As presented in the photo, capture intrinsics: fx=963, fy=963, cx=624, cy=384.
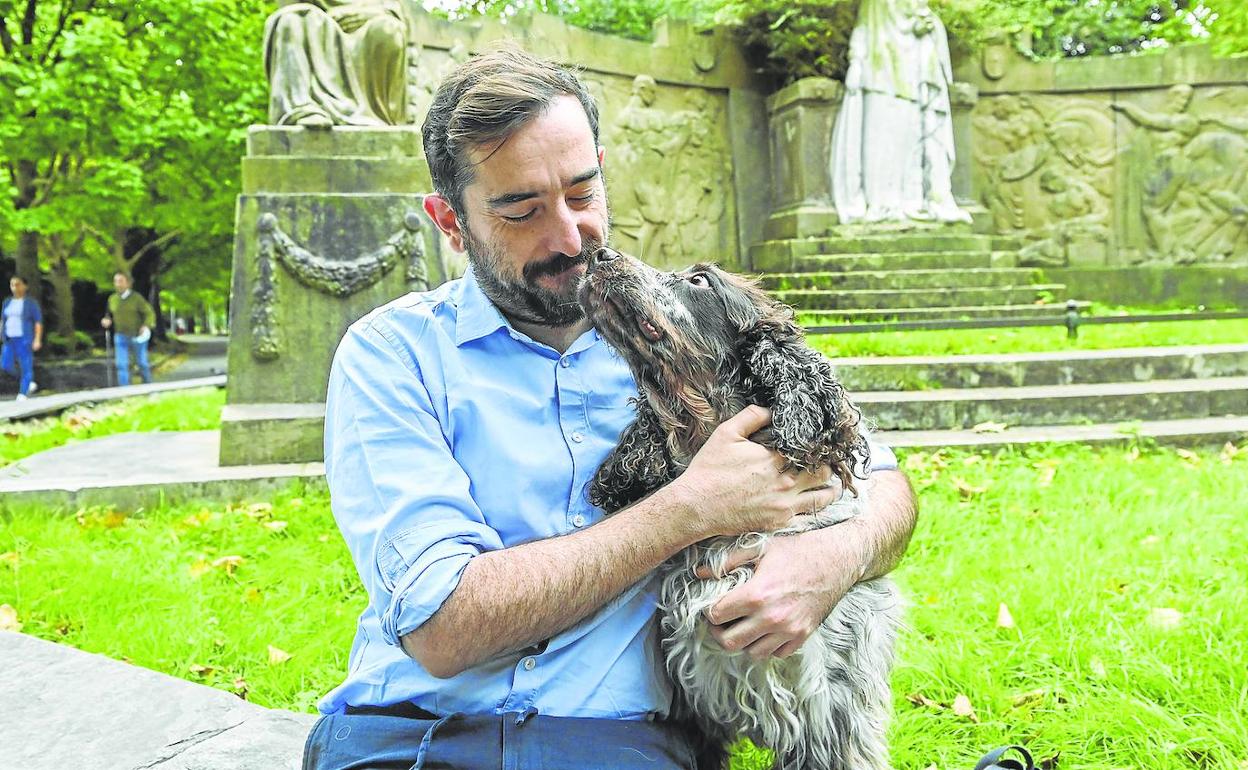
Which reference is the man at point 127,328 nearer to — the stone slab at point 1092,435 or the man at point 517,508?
the stone slab at point 1092,435

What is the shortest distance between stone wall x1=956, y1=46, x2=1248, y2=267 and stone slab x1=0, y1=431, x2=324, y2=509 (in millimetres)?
12051

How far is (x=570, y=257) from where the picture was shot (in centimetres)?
214

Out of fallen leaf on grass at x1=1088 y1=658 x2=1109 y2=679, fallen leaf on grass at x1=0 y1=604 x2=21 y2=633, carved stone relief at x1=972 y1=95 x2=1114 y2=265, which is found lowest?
fallen leaf on grass at x1=1088 y1=658 x2=1109 y2=679

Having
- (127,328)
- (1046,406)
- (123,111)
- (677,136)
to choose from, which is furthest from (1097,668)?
(123,111)

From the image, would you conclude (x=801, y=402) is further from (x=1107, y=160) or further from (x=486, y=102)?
(x=1107, y=160)

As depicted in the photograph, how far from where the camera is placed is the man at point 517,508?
1.80 m

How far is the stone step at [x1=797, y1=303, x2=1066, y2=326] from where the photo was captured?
10289mm

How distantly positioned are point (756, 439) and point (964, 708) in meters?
1.74

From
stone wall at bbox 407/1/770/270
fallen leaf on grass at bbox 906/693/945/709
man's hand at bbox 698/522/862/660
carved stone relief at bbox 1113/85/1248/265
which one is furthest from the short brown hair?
carved stone relief at bbox 1113/85/1248/265

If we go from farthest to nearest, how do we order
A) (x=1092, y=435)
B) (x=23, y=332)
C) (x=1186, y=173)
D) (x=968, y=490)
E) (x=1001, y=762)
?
(x=23, y=332) < (x=1186, y=173) < (x=1092, y=435) < (x=968, y=490) < (x=1001, y=762)

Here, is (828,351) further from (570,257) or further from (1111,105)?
(1111,105)

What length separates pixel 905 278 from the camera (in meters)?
11.2

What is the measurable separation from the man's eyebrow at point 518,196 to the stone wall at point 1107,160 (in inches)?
548

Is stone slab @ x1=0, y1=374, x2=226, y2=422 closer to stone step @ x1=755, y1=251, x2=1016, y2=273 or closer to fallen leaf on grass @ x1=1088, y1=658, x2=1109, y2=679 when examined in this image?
stone step @ x1=755, y1=251, x2=1016, y2=273
